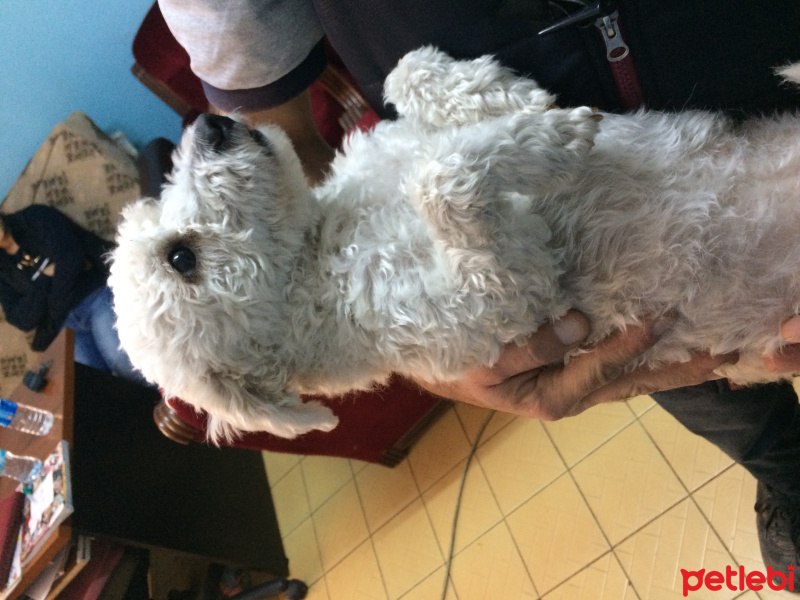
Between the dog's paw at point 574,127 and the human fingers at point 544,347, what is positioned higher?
the dog's paw at point 574,127

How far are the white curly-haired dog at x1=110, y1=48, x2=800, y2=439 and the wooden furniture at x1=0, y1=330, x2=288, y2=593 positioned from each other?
1246 mm

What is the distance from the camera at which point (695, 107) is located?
1021 millimetres

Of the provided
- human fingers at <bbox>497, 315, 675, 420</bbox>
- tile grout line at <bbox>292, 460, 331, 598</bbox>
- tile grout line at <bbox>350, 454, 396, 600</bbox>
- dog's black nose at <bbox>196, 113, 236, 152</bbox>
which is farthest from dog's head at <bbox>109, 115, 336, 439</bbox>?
tile grout line at <bbox>292, 460, 331, 598</bbox>

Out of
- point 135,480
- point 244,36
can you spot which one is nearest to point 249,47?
point 244,36

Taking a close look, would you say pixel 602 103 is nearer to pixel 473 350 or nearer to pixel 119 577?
pixel 473 350

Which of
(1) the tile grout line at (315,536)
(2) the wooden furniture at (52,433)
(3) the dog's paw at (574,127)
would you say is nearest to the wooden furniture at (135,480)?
(2) the wooden furniture at (52,433)

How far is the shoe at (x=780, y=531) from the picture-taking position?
1.65 metres

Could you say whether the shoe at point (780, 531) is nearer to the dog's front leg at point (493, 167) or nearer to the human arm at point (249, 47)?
the dog's front leg at point (493, 167)

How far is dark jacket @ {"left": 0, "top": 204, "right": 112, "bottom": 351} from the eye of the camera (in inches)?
118

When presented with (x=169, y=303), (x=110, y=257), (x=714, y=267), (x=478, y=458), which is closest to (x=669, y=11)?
(x=714, y=267)

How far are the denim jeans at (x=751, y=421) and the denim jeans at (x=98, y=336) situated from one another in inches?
96.3

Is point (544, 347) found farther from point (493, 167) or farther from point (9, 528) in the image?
point (9, 528)

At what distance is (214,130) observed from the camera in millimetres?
1078

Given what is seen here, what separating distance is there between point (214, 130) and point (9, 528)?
1.88 m
